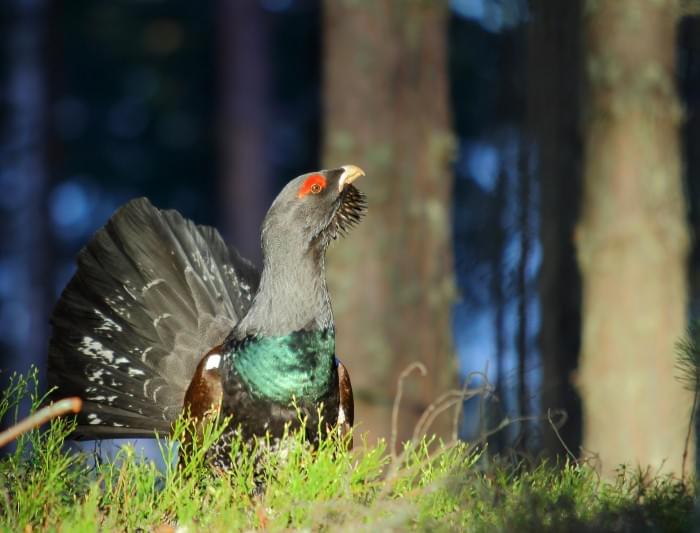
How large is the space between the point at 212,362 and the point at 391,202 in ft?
10.2

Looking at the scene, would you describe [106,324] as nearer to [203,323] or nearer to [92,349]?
[92,349]

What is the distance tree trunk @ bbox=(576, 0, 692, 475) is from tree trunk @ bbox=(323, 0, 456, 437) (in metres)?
1.43

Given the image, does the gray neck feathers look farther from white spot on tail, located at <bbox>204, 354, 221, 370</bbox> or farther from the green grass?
the green grass

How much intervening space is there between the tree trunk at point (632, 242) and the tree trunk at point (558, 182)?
37cm

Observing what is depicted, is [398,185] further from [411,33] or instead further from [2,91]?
[2,91]

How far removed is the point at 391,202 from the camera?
7.25 meters

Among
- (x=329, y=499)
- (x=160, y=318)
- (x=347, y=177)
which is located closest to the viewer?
(x=329, y=499)

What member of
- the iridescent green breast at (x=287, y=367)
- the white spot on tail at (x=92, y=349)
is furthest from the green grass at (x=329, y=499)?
the white spot on tail at (x=92, y=349)

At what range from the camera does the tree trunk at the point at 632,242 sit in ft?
19.9

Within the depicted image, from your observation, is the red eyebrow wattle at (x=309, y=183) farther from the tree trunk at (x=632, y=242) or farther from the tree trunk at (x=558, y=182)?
the tree trunk at (x=558, y=182)

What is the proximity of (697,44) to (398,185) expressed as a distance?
2695 mm

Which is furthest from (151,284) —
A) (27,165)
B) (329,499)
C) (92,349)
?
(27,165)

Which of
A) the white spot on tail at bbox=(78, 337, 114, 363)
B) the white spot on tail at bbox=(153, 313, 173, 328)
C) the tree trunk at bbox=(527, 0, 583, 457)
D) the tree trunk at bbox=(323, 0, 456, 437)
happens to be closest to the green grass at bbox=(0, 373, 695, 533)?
the white spot on tail at bbox=(78, 337, 114, 363)

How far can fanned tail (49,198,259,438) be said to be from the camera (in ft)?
15.8
